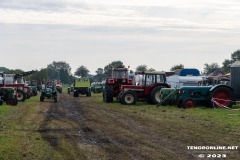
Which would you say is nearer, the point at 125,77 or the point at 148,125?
the point at 148,125

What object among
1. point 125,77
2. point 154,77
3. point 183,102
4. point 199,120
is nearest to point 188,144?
point 199,120

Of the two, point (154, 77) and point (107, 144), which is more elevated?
point (154, 77)

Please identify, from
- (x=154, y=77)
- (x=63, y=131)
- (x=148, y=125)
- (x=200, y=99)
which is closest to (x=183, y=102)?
(x=200, y=99)

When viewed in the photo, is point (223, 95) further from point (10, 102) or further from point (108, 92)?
point (10, 102)

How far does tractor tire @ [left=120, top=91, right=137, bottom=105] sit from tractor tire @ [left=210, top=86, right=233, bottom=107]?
6392 millimetres

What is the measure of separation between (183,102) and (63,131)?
11916 millimetres

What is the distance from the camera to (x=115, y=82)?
3491cm

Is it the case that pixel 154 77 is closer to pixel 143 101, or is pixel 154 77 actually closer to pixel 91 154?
pixel 143 101

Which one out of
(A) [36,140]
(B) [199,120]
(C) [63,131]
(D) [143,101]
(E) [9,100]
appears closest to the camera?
(A) [36,140]

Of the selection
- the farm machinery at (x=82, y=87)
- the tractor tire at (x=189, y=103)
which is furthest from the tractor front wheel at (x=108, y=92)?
A: the farm machinery at (x=82, y=87)

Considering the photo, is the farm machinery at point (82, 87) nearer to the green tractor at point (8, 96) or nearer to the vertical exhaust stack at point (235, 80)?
the green tractor at point (8, 96)

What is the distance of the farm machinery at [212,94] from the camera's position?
26094mm

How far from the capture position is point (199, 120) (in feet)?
61.5

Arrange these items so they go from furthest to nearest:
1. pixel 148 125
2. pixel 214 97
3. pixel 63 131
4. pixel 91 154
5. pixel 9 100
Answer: pixel 9 100
pixel 214 97
pixel 148 125
pixel 63 131
pixel 91 154
